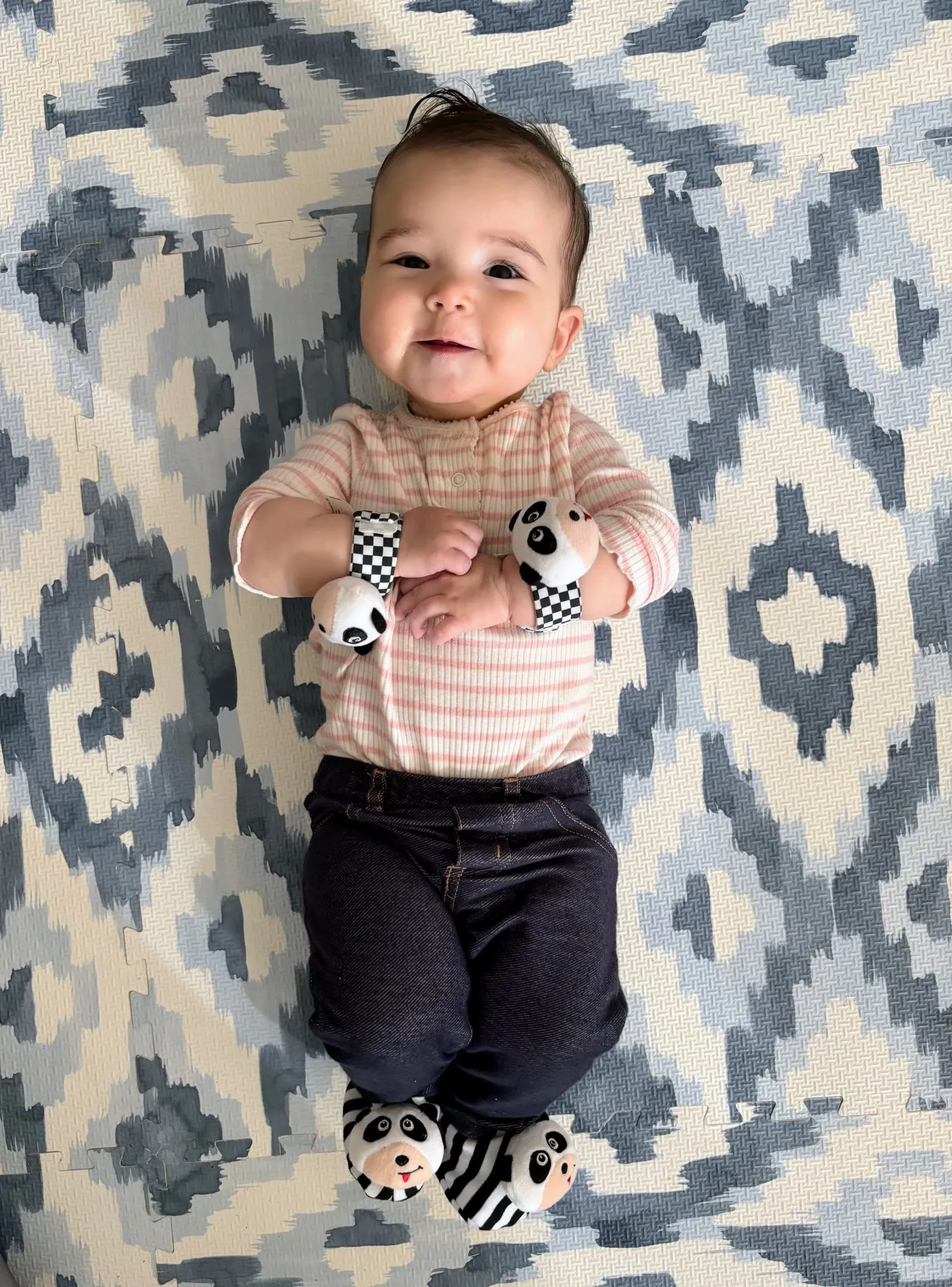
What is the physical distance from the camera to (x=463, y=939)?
1085mm

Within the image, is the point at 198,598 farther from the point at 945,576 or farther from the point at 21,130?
the point at 945,576

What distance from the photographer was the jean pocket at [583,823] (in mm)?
1096

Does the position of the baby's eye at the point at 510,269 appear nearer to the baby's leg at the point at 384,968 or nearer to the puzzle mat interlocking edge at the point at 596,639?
the puzzle mat interlocking edge at the point at 596,639

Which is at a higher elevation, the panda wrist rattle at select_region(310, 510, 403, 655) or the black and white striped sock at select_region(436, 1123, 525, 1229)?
the panda wrist rattle at select_region(310, 510, 403, 655)

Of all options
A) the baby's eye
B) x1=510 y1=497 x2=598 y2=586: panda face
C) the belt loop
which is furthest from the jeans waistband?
the baby's eye

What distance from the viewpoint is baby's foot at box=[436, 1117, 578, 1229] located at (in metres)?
1.09

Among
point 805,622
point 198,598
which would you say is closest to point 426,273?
point 198,598

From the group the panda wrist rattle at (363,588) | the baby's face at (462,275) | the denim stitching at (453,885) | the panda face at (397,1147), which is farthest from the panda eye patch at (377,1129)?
the baby's face at (462,275)

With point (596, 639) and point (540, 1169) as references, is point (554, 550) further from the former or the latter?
point (540, 1169)

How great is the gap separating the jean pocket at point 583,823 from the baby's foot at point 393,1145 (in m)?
0.32

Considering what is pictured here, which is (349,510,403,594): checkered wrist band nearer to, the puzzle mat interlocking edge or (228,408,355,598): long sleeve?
(228,408,355,598): long sleeve

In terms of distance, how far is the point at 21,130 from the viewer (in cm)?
126

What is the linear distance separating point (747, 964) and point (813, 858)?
0.14 m

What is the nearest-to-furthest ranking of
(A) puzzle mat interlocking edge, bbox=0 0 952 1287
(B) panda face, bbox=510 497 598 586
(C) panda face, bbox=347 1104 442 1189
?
1. (B) panda face, bbox=510 497 598 586
2. (C) panda face, bbox=347 1104 442 1189
3. (A) puzzle mat interlocking edge, bbox=0 0 952 1287
